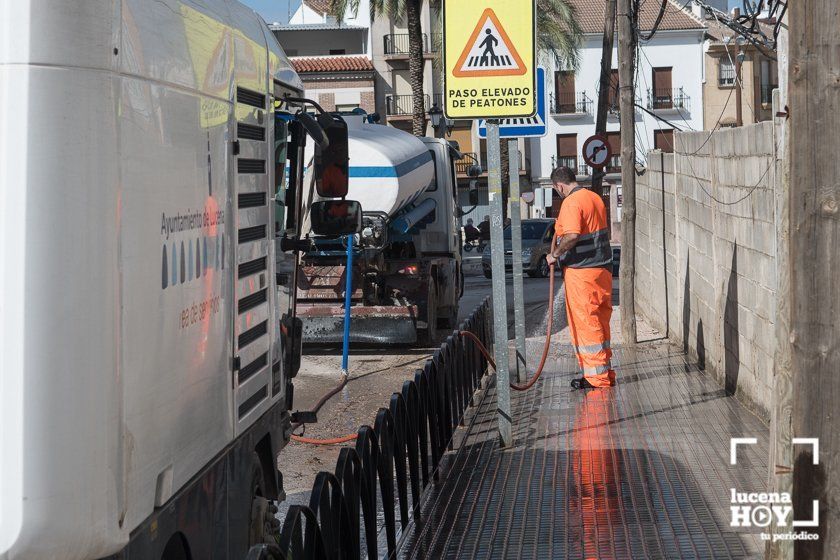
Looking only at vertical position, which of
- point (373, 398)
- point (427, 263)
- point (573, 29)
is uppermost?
point (573, 29)

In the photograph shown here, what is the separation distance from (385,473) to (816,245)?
Result: 2702 millimetres

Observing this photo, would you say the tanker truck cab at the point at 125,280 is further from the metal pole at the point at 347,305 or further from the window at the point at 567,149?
the window at the point at 567,149

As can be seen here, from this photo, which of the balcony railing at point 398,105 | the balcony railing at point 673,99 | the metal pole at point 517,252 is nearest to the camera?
the metal pole at point 517,252

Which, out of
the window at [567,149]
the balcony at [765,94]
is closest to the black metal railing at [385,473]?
the window at [567,149]

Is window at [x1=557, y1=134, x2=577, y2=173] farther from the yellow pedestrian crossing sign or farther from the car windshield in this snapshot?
the yellow pedestrian crossing sign

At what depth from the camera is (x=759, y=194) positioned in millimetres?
9641

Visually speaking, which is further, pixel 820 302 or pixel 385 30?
pixel 385 30

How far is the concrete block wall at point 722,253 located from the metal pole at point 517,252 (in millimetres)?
1751

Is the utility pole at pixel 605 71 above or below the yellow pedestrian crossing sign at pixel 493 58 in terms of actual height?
above

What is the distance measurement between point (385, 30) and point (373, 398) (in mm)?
55395

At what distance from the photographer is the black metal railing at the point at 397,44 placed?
213 ft

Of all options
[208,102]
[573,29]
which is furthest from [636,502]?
[573,29]

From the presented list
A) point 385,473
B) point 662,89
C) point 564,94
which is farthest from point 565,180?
point 662,89

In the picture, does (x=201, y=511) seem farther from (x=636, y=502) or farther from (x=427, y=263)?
(x=427, y=263)
